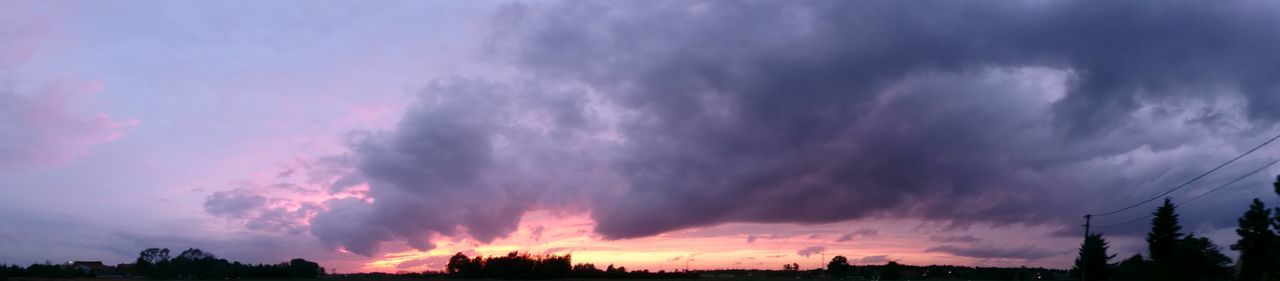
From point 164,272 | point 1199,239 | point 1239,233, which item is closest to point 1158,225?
point 1199,239

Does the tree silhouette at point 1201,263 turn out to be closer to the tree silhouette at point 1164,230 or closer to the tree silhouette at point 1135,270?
the tree silhouette at point 1135,270

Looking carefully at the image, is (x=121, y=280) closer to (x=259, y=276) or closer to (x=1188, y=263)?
(x=259, y=276)

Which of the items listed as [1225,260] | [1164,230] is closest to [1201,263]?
[1225,260]

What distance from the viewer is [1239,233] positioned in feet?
182

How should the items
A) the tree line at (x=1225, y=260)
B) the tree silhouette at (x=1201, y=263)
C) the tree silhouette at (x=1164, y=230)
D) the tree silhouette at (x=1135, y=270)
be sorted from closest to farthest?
the tree line at (x=1225, y=260) → the tree silhouette at (x=1201, y=263) → the tree silhouette at (x=1135, y=270) → the tree silhouette at (x=1164, y=230)

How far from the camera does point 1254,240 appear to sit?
5412 cm

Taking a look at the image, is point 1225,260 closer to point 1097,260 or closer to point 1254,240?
point 1254,240

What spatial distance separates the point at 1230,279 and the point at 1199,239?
154 inches

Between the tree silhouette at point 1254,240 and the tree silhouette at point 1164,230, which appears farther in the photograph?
the tree silhouette at point 1164,230

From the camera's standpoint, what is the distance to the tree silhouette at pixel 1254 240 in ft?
171

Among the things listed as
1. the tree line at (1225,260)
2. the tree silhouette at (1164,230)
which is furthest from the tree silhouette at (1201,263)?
the tree silhouette at (1164,230)

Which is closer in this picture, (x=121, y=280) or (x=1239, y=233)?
(x=1239, y=233)

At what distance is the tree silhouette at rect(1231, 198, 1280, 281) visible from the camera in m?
52.2

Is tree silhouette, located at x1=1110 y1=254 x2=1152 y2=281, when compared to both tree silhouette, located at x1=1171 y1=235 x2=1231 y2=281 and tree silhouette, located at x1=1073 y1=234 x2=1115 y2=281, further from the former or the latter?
tree silhouette, located at x1=1073 y1=234 x2=1115 y2=281
